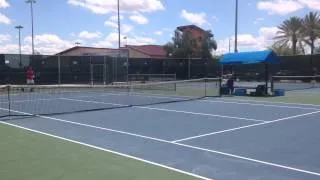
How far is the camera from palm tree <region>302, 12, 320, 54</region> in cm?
5491

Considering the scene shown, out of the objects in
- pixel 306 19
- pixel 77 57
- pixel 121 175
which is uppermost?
pixel 306 19

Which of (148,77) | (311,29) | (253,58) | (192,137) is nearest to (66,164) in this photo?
(192,137)

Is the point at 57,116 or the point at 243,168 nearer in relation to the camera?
the point at 243,168

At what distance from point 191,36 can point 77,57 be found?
31.8m

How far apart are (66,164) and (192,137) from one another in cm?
351

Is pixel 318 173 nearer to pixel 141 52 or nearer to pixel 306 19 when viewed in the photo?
pixel 306 19

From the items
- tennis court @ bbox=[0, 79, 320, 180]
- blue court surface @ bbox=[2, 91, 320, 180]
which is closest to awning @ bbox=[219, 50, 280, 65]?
tennis court @ bbox=[0, 79, 320, 180]

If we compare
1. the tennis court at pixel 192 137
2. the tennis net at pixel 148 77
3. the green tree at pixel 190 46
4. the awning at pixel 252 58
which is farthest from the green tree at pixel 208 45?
the tennis court at pixel 192 137

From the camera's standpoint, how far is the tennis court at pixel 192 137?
7476 mm

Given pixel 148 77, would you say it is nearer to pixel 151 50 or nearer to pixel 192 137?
pixel 192 137

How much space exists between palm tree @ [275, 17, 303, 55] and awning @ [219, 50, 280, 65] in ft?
109

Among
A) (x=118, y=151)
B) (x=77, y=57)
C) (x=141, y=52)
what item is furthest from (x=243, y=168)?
(x=141, y=52)

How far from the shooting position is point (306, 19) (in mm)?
55906

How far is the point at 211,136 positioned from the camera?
1066 centimetres
